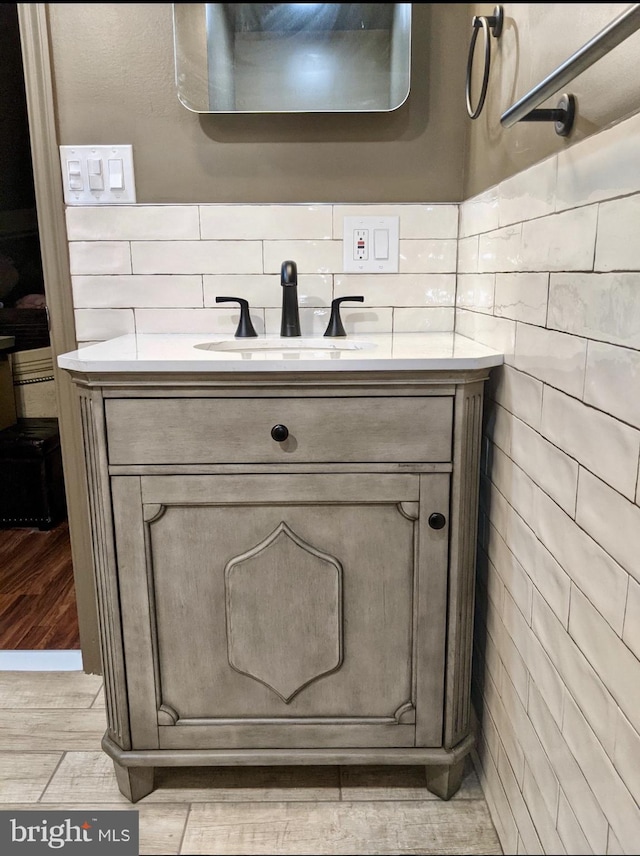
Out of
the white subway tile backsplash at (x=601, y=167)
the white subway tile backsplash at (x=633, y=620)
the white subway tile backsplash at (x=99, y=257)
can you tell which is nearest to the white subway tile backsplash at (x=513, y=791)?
the white subway tile backsplash at (x=633, y=620)

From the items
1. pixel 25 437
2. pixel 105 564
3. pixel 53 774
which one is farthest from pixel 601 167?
pixel 25 437

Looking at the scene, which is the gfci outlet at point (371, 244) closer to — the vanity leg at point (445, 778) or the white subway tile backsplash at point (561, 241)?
the white subway tile backsplash at point (561, 241)

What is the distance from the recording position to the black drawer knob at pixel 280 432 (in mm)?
975

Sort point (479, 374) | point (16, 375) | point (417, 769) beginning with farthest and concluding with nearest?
1. point (16, 375)
2. point (417, 769)
3. point (479, 374)

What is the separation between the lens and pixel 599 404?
2.22 feet

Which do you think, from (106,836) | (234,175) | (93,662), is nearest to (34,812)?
(106,836)

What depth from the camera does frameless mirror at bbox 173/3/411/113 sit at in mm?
1215

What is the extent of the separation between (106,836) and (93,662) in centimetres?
138

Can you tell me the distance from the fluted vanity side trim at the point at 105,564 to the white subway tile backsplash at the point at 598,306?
681mm

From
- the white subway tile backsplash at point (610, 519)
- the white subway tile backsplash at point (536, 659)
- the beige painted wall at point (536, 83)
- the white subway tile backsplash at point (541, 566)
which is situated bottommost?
the white subway tile backsplash at point (536, 659)

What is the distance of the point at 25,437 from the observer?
97.3 inches

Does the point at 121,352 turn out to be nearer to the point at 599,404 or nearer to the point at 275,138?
the point at 275,138

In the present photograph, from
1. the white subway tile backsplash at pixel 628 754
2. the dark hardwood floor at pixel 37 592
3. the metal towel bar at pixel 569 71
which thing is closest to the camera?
the metal towel bar at pixel 569 71

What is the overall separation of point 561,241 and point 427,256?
595mm
